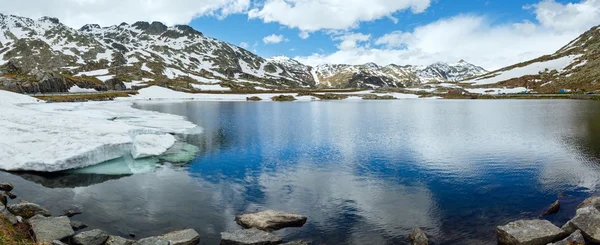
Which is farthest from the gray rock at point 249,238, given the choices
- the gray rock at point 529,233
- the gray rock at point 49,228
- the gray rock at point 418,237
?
the gray rock at point 529,233

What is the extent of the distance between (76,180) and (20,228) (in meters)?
10.4

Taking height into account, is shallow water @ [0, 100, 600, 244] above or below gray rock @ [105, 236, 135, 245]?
below

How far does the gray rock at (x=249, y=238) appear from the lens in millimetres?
14602

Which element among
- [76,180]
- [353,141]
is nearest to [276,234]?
[76,180]

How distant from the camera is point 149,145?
33.4 metres

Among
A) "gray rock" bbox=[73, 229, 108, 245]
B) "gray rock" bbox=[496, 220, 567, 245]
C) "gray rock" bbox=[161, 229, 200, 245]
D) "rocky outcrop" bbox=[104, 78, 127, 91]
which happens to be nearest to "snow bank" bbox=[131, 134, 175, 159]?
"gray rock" bbox=[73, 229, 108, 245]

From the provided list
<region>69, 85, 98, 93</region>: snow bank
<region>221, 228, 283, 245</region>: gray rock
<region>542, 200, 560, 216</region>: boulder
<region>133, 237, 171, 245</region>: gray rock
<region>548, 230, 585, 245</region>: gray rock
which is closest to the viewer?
<region>133, 237, 171, 245</region>: gray rock

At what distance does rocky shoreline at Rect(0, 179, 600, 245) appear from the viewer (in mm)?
13922

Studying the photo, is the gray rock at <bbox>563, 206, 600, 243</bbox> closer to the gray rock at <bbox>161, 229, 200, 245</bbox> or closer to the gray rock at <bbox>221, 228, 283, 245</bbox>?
the gray rock at <bbox>221, 228, 283, 245</bbox>

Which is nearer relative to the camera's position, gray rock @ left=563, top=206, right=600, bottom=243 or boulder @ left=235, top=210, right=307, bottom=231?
gray rock @ left=563, top=206, right=600, bottom=243

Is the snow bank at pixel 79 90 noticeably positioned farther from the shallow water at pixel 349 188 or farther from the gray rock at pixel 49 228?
the gray rock at pixel 49 228

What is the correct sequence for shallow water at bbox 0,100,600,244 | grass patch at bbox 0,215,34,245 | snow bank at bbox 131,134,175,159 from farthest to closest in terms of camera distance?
snow bank at bbox 131,134,175,159 < shallow water at bbox 0,100,600,244 < grass patch at bbox 0,215,34,245

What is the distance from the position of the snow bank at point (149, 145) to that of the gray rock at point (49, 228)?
50.8 ft

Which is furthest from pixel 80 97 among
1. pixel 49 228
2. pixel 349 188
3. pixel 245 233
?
pixel 245 233
